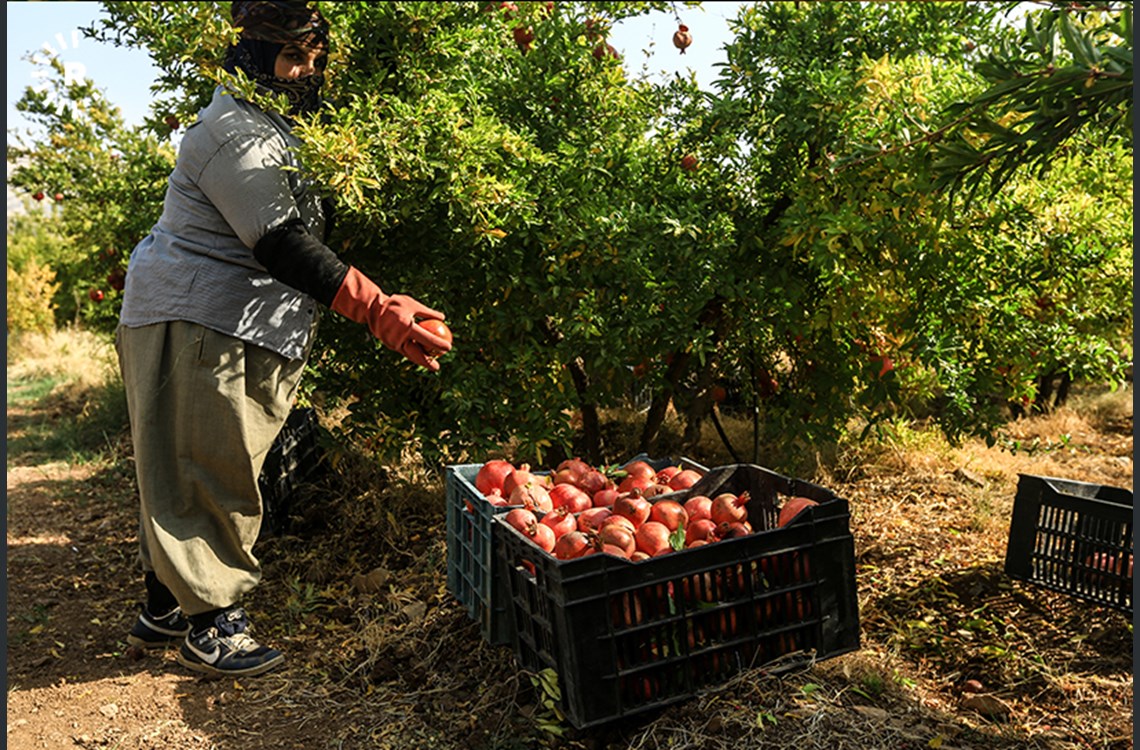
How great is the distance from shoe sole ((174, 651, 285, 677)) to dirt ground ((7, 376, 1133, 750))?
0.03 meters

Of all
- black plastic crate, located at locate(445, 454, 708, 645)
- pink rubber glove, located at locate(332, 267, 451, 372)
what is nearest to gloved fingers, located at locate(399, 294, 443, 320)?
pink rubber glove, located at locate(332, 267, 451, 372)

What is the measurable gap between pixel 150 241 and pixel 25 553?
208 centimetres

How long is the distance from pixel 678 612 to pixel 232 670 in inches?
57.3

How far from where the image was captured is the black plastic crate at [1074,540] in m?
3.07

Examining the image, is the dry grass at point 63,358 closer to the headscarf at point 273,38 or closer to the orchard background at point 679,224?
the orchard background at point 679,224

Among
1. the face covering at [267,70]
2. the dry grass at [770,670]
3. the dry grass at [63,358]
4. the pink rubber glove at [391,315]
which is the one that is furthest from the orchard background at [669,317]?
the dry grass at [63,358]

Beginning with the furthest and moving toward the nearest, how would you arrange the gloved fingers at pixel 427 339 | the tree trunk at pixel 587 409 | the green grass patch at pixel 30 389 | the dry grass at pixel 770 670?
the green grass patch at pixel 30 389 → the tree trunk at pixel 587 409 → the gloved fingers at pixel 427 339 → the dry grass at pixel 770 670

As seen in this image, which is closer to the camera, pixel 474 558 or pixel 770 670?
pixel 770 670

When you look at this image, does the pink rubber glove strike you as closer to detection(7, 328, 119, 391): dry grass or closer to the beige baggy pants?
the beige baggy pants

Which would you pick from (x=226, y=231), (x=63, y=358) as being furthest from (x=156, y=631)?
(x=63, y=358)

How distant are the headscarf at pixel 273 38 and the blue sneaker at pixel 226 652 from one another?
1614 mm

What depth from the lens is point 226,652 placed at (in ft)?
10.1

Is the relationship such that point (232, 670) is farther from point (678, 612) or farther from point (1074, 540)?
point (1074, 540)

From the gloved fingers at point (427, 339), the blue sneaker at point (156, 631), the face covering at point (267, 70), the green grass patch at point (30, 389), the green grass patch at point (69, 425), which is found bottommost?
the green grass patch at point (30, 389)
